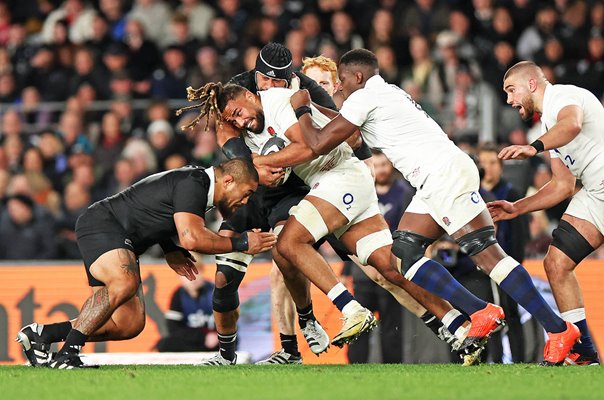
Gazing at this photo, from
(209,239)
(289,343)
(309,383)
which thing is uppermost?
(209,239)

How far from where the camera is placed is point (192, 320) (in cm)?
1200

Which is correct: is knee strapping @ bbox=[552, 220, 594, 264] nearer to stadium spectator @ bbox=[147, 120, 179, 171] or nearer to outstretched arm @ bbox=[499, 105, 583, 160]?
outstretched arm @ bbox=[499, 105, 583, 160]

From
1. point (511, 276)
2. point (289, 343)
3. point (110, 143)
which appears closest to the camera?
point (511, 276)

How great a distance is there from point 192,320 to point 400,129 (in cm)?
437

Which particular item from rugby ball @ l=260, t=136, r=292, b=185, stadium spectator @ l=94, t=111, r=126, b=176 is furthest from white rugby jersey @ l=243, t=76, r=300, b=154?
stadium spectator @ l=94, t=111, r=126, b=176

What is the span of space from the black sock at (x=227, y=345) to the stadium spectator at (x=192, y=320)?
2447 millimetres

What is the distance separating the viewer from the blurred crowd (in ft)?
47.3

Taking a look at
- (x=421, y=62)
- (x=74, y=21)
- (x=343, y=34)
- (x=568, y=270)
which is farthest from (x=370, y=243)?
(x=74, y=21)

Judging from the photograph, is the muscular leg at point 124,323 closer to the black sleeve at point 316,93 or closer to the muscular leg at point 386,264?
the muscular leg at point 386,264

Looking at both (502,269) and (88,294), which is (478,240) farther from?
(88,294)

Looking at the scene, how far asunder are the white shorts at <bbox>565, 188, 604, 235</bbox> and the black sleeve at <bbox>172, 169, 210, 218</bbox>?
277cm

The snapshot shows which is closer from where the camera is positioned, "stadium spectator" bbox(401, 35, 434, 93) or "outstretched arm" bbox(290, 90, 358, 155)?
"outstretched arm" bbox(290, 90, 358, 155)

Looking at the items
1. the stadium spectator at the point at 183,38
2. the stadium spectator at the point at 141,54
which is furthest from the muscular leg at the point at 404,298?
the stadium spectator at the point at 141,54

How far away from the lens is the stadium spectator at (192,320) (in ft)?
39.3
